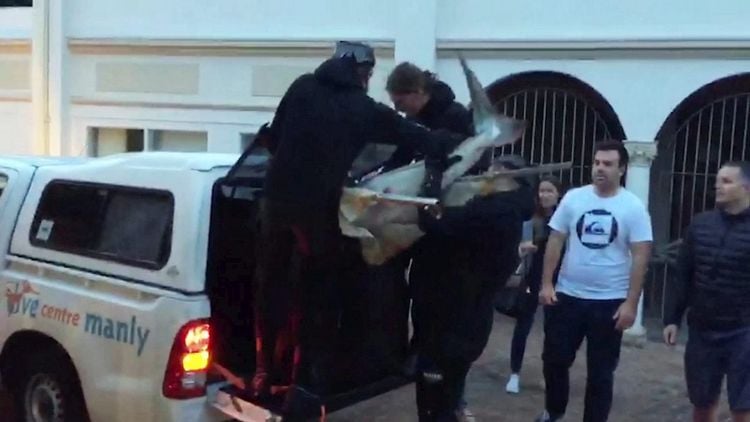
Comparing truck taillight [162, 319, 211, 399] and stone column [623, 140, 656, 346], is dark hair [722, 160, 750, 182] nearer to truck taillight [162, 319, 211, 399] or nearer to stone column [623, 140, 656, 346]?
truck taillight [162, 319, 211, 399]

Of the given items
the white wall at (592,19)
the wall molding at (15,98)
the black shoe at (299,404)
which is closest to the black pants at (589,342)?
the black shoe at (299,404)

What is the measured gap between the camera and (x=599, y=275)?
223 inches

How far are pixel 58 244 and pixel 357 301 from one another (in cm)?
166

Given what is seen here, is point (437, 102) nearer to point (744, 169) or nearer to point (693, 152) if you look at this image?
point (744, 169)

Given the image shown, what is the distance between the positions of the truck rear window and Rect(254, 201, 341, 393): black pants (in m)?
0.53

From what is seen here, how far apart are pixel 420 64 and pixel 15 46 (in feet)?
20.9

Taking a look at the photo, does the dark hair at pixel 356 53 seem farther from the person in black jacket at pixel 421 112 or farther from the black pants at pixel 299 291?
the black pants at pixel 299 291

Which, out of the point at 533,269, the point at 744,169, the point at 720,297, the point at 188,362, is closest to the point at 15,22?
the point at 533,269

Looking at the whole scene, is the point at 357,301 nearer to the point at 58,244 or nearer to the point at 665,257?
the point at 58,244

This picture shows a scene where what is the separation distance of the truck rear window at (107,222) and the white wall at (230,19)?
665 centimetres

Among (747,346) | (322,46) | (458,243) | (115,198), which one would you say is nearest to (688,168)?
(322,46)

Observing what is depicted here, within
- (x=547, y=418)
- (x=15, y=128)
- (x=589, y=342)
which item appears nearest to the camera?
(x=589, y=342)

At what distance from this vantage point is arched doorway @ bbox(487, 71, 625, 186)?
10469mm

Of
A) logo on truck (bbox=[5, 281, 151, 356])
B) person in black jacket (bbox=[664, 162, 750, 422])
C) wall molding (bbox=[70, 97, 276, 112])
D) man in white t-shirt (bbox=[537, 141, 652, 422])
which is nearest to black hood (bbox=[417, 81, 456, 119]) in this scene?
man in white t-shirt (bbox=[537, 141, 652, 422])
